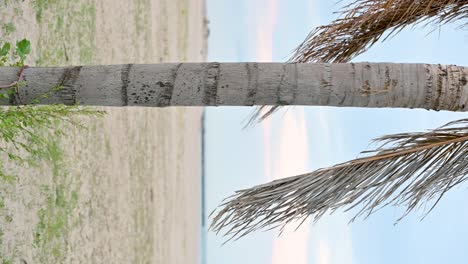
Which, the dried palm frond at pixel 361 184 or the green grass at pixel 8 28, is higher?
the green grass at pixel 8 28

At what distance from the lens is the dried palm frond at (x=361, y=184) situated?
2514 mm

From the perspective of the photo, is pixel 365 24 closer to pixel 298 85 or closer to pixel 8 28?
pixel 298 85

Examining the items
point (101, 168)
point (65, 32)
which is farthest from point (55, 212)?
point (65, 32)

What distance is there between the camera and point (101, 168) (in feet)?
22.6

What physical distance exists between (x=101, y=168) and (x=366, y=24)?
4.49 m

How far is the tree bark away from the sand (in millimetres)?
2241

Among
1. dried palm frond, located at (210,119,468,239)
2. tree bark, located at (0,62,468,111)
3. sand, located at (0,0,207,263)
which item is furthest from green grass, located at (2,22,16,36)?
dried palm frond, located at (210,119,468,239)

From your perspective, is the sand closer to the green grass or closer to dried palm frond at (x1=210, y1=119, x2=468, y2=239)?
the green grass

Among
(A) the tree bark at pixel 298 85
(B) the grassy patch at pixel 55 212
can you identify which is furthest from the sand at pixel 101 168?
(A) the tree bark at pixel 298 85

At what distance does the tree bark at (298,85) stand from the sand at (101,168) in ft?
7.35

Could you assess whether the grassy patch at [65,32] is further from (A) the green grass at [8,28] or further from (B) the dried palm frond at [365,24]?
(B) the dried palm frond at [365,24]

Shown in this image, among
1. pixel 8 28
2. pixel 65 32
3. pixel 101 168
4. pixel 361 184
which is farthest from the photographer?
pixel 101 168

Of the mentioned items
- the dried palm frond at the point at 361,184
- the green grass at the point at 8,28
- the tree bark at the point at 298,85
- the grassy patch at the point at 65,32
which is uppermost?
the grassy patch at the point at 65,32

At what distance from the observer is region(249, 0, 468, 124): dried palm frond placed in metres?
2.93
